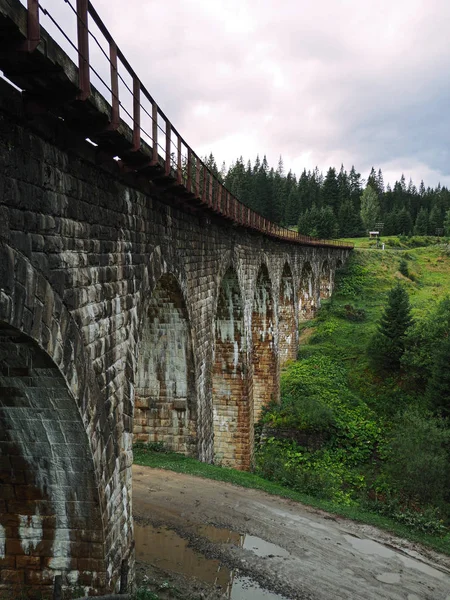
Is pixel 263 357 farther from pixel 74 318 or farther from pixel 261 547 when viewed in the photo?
pixel 74 318

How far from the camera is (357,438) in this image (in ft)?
75.8

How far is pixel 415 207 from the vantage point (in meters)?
108

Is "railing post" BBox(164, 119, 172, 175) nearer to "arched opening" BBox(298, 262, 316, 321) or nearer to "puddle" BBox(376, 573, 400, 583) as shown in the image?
"puddle" BBox(376, 573, 400, 583)

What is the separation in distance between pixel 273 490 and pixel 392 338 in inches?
669

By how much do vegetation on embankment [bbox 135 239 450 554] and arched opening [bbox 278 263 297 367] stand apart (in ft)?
4.46

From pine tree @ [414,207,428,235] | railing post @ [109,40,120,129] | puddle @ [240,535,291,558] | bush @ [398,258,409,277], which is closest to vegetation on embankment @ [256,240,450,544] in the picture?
puddle @ [240,535,291,558]

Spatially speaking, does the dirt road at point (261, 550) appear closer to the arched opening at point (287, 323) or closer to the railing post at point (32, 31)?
the railing post at point (32, 31)

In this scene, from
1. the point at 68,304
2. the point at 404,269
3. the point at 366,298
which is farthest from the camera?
the point at 404,269

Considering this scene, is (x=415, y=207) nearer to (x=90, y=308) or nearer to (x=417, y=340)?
(x=417, y=340)

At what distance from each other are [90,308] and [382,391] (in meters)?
24.4

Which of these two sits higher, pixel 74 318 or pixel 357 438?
pixel 74 318

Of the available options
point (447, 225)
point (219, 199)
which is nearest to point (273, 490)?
point (219, 199)

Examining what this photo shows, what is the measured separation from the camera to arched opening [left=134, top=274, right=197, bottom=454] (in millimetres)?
13203

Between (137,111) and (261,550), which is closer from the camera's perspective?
(137,111)
